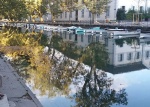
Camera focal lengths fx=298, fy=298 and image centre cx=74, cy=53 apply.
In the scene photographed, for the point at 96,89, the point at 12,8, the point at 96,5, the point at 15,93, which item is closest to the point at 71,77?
the point at 96,89

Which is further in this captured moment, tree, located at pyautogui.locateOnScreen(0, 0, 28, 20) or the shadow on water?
tree, located at pyautogui.locateOnScreen(0, 0, 28, 20)

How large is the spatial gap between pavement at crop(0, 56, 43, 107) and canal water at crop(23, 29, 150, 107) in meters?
0.95

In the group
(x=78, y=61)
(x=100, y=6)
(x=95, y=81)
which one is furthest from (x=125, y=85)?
(x=100, y=6)

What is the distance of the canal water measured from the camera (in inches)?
484

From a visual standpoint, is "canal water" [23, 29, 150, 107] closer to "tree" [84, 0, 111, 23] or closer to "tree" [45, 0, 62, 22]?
"tree" [84, 0, 111, 23]

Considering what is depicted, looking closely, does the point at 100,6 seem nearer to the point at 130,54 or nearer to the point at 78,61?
Answer: the point at 130,54

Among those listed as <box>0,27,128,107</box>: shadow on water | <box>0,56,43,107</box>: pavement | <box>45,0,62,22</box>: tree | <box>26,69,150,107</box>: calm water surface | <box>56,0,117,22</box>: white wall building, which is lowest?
<box>26,69,150,107</box>: calm water surface

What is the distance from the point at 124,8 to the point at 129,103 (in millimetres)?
57586

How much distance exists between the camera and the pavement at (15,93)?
9794mm

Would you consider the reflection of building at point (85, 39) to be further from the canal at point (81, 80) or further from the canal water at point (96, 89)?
the canal water at point (96, 89)

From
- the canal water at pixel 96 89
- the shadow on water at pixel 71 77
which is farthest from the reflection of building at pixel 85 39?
the canal water at pixel 96 89

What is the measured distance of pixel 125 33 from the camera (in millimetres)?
44156

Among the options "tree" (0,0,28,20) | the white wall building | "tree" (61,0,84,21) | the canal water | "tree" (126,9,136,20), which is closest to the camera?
the canal water

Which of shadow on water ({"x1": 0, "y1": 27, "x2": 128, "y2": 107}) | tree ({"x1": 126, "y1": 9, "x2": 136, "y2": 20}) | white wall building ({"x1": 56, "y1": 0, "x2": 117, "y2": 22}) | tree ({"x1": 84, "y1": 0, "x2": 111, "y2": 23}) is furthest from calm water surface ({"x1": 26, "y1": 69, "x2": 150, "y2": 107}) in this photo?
tree ({"x1": 126, "y1": 9, "x2": 136, "y2": 20})
